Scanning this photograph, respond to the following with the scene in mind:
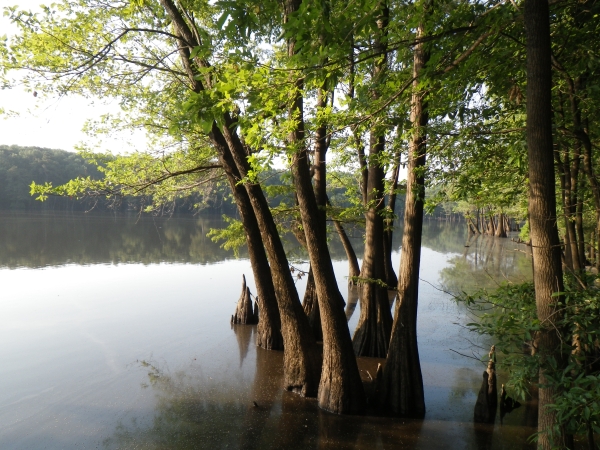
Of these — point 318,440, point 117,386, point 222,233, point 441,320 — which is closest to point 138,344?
point 117,386

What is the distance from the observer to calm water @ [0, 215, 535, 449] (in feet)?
20.2

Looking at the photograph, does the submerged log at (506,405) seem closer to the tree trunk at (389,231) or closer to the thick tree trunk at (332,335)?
the thick tree trunk at (332,335)

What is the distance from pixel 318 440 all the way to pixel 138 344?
229 inches

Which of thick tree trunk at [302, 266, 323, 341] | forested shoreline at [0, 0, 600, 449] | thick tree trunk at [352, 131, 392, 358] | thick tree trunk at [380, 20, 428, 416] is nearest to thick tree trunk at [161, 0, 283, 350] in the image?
forested shoreline at [0, 0, 600, 449]

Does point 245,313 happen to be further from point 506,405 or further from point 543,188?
point 543,188

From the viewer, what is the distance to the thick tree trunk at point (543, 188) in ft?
10.8

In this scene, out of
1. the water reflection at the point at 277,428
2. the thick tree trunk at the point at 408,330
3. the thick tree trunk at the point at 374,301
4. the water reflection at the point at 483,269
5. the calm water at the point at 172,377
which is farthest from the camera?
the water reflection at the point at 483,269

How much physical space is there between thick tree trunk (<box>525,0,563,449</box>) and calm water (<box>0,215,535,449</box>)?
5.00 feet

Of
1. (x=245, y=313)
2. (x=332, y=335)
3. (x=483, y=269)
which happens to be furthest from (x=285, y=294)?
(x=483, y=269)

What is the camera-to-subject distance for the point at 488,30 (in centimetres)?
428

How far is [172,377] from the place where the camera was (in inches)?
331

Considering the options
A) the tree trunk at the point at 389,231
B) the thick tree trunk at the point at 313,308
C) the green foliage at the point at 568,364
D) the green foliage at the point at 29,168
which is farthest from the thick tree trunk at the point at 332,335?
the green foliage at the point at 29,168

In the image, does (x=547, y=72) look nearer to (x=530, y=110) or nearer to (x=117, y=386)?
(x=530, y=110)

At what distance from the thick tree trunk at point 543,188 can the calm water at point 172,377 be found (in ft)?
5.00
